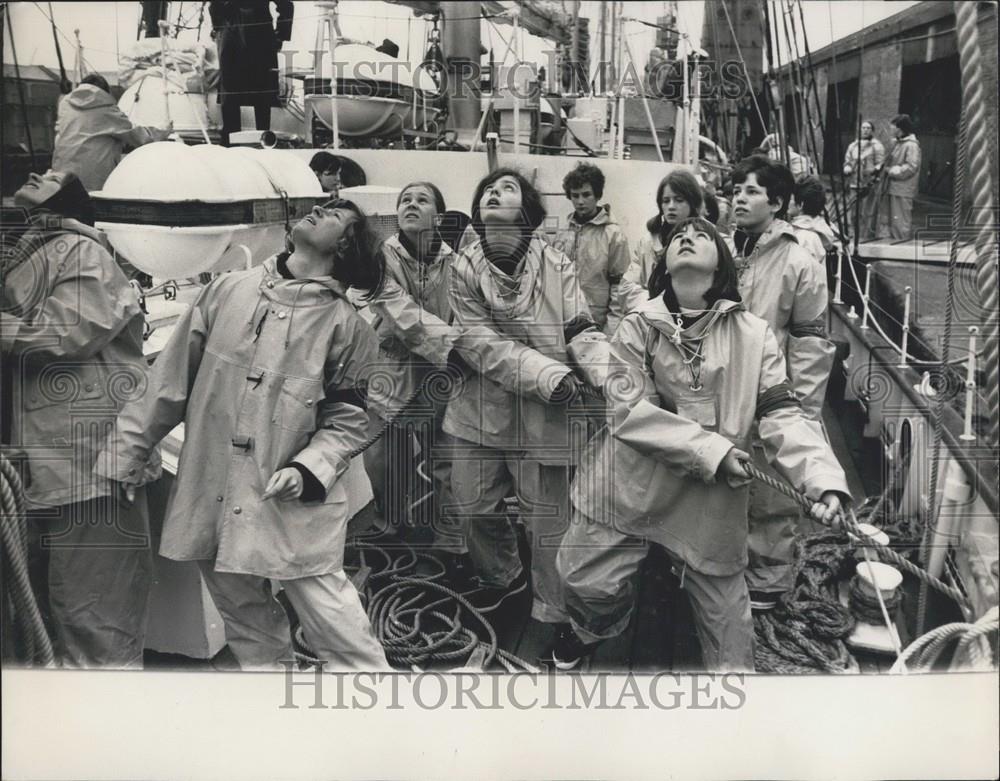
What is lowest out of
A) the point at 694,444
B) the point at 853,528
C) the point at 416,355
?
the point at 853,528

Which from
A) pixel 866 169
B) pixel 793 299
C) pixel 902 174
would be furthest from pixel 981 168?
pixel 866 169

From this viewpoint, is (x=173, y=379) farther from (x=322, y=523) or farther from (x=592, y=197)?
(x=592, y=197)

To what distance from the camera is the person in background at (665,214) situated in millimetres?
2408

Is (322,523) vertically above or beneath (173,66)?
beneath

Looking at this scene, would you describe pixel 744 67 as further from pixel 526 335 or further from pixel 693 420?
pixel 693 420

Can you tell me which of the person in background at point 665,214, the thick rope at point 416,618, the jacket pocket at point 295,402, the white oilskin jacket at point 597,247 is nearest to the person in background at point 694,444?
the person in background at point 665,214

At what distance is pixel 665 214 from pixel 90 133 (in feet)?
5.29

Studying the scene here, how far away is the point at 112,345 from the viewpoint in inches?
90.7

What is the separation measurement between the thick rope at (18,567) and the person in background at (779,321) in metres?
1.97

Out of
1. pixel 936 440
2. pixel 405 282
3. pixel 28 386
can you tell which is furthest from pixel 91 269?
pixel 936 440

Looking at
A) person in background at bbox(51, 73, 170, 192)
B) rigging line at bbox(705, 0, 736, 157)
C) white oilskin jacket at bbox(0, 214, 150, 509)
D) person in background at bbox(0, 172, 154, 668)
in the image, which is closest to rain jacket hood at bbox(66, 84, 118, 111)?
person in background at bbox(51, 73, 170, 192)

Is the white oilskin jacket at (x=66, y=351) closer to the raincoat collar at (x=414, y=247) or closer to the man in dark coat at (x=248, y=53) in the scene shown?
the raincoat collar at (x=414, y=247)

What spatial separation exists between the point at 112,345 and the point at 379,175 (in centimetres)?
110

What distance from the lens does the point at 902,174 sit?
2.55 metres
